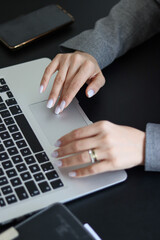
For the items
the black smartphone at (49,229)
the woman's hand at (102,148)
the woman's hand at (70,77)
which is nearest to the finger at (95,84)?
the woman's hand at (70,77)

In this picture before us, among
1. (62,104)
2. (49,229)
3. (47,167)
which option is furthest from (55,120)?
(49,229)

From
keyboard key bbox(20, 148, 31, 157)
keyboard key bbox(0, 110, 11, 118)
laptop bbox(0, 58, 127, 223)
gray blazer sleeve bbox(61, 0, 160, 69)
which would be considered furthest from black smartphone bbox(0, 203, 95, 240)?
gray blazer sleeve bbox(61, 0, 160, 69)

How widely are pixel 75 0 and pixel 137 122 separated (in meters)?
0.51

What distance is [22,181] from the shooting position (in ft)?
2.31

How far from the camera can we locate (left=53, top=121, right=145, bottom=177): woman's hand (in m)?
0.73

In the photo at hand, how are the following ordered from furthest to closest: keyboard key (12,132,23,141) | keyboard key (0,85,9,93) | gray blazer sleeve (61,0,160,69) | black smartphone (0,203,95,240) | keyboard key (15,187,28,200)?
gray blazer sleeve (61,0,160,69) < keyboard key (0,85,9,93) < keyboard key (12,132,23,141) < keyboard key (15,187,28,200) < black smartphone (0,203,95,240)

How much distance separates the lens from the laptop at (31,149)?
0.69m

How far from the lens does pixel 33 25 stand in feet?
3.44

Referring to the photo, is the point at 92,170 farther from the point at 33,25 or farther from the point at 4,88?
the point at 33,25

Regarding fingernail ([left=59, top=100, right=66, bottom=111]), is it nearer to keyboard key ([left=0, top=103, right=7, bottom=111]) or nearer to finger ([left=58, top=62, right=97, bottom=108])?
finger ([left=58, top=62, right=97, bottom=108])

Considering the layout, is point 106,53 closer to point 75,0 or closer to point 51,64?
point 51,64

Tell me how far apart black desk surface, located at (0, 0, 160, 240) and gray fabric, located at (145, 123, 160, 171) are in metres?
0.02

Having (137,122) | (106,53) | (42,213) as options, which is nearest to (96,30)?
(106,53)

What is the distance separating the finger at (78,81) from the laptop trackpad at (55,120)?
1.0 inches
